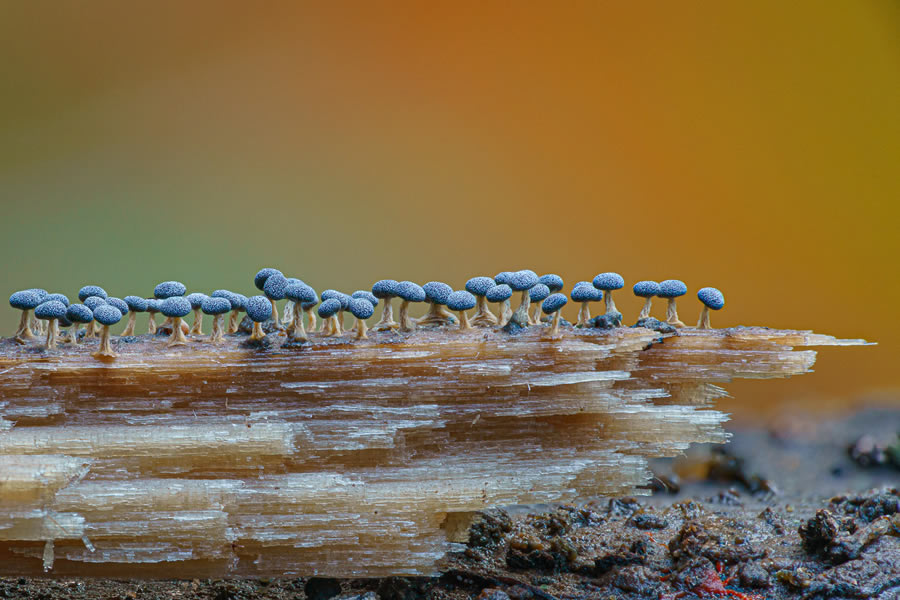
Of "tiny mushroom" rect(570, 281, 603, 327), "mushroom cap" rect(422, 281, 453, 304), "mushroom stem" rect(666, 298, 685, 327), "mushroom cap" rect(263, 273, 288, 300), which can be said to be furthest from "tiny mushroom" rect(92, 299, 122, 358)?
"mushroom stem" rect(666, 298, 685, 327)

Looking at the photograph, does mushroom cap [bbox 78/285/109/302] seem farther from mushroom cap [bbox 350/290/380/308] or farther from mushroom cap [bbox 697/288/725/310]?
mushroom cap [bbox 697/288/725/310]

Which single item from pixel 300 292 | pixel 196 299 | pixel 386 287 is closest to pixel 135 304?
pixel 196 299

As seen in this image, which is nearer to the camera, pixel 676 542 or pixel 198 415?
pixel 198 415

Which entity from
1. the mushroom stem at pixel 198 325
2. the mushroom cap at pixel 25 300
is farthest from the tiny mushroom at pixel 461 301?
the mushroom cap at pixel 25 300

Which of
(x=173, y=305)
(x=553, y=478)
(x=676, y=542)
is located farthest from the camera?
(x=676, y=542)

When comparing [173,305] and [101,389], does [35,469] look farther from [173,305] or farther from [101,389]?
[173,305]

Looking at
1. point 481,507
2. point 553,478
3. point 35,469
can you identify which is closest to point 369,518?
Result: point 481,507
